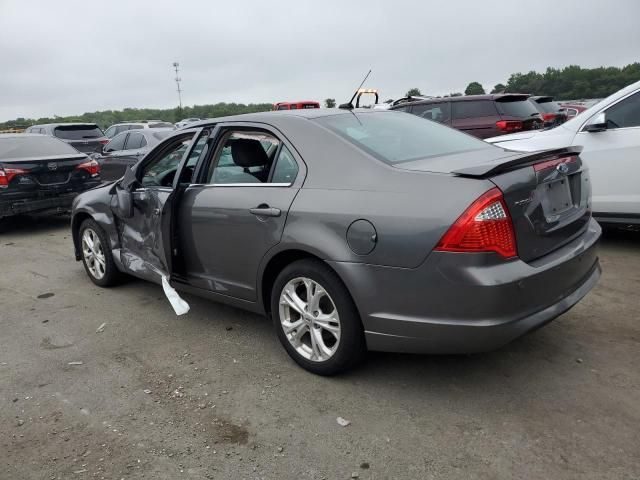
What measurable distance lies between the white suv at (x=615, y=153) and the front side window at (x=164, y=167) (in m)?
4.12

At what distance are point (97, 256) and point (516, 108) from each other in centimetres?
742

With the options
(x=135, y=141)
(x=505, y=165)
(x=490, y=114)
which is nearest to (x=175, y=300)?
(x=505, y=165)

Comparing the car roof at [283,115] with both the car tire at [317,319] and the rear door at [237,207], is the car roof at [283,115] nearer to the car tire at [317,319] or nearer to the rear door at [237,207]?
the rear door at [237,207]

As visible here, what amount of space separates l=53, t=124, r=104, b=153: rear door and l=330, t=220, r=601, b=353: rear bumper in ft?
48.6

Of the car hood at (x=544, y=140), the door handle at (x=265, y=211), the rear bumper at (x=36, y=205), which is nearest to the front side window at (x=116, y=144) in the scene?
the rear bumper at (x=36, y=205)

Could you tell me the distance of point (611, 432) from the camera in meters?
2.58

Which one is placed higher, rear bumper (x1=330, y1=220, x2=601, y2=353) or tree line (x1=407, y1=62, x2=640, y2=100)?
tree line (x1=407, y1=62, x2=640, y2=100)

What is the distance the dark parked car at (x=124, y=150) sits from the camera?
11695 mm

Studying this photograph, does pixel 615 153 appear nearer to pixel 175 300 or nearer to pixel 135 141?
pixel 175 300

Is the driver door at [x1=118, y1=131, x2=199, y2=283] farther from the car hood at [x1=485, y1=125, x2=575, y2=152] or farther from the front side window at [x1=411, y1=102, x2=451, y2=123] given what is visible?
the front side window at [x1=411, y1=102, x2=451, y2=123]

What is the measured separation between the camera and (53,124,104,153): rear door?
15.7 m

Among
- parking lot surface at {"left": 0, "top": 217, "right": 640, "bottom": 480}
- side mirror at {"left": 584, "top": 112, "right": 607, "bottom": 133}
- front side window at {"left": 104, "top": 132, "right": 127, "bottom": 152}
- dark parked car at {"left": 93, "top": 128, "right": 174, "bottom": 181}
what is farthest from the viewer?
front side window at {"left": 104, "top": 132, "right": 127, "bottom": 152}

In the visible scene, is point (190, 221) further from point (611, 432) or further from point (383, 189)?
point (611, 432)

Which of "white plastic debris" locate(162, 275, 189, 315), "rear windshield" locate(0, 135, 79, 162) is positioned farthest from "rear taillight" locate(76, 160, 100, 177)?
"white plastic debris" locate(162, 275, 189, 315)
